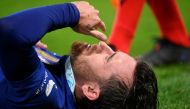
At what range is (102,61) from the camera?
3029 mm

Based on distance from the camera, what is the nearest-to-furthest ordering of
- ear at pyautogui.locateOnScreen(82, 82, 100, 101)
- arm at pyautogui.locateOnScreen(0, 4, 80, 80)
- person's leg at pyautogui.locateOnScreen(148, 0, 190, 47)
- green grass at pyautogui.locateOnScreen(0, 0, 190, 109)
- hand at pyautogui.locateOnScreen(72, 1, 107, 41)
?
1. arm at pyautogui.locateOnScreen(0, 4, 80, 80)
2. hand at pyautogui.locateOnScreen(72, 1, 107, 41)
3. ear at pyautogui.locateOnScreen(82, 82, 100, 101)
4. green grass at pyautogui.locateOnScreen(0, 0, 190, 109)
5. person's leg at pyautogui.locateOnScreen(148, 0, 190, 47)

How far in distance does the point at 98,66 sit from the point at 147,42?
3.26 metres

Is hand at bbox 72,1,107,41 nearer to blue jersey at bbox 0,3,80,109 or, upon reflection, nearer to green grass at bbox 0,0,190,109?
blue jersey at bbox 0,3,80,109

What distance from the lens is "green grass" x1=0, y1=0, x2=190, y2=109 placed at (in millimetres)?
3822

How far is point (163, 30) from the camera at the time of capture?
17.6 ft

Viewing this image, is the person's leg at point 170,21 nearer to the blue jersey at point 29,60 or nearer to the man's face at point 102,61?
the man's face at point 102,61

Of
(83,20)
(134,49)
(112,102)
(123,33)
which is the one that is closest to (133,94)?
(112,102)

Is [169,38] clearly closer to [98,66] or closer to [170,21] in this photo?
[170,21]

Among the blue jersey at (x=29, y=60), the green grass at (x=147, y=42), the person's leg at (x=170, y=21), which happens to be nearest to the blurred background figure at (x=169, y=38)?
the person's leg at (x=170, y=21)

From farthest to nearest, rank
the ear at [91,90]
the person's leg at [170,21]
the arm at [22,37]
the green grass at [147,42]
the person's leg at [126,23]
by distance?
the person's leg at [170,21]
the person's leg at [126,23]
the green grass at [147,42]
the ear at [91,90]
the arm at [22,37]

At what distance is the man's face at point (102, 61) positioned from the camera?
9.88ft

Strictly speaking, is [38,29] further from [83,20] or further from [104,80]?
[104,80]

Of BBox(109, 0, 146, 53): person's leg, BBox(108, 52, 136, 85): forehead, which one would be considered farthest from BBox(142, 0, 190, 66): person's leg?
BBox(108, 52, 136, 85): forehead

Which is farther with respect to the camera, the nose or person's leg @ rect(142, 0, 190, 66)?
person's leg @ rect(142, 0, 190, 66)
